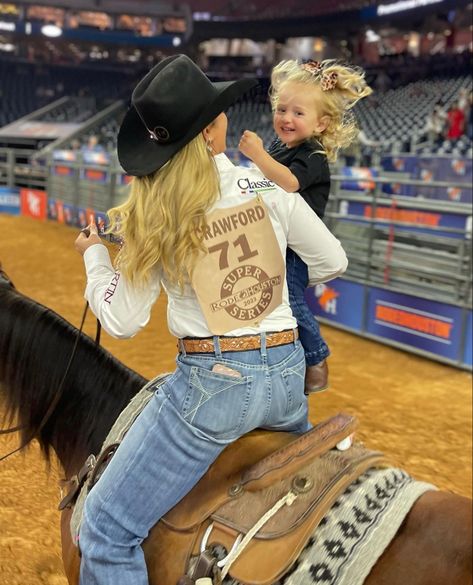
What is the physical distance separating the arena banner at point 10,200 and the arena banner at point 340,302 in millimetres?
12450

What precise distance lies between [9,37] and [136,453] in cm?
3526

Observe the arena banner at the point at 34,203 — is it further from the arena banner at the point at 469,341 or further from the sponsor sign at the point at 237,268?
the sponsor sign at the point at 237,268

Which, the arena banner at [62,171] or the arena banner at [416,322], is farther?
the arena banner at [62,171]

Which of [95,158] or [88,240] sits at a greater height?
[95,158]

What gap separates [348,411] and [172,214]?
3.87m

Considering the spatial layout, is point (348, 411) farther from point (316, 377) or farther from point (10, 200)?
point (10, 200)

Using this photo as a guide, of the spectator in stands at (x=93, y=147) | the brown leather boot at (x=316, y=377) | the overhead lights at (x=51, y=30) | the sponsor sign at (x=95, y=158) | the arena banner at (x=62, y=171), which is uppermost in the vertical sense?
the overhead lights at (x=51, y=30)

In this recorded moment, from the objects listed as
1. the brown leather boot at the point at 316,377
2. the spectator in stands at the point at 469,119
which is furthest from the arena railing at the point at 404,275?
the spectator in stands at the point at 469,119

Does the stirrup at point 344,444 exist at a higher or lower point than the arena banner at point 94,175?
lower

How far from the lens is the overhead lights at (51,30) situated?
30.9 m

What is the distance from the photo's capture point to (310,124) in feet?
6.41

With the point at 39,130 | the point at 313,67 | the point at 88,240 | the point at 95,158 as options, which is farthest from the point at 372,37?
the point at 88,240

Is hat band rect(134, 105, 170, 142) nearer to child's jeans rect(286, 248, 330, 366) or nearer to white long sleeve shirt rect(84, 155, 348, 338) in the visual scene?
white long sleeve shirt rect(84, 155, 348, 338)

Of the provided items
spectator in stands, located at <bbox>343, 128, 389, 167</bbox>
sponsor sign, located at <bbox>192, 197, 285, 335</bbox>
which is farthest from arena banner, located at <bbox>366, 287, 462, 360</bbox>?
spectator in stands, located at <bbox>343, 128, 389, 167</bbox>
